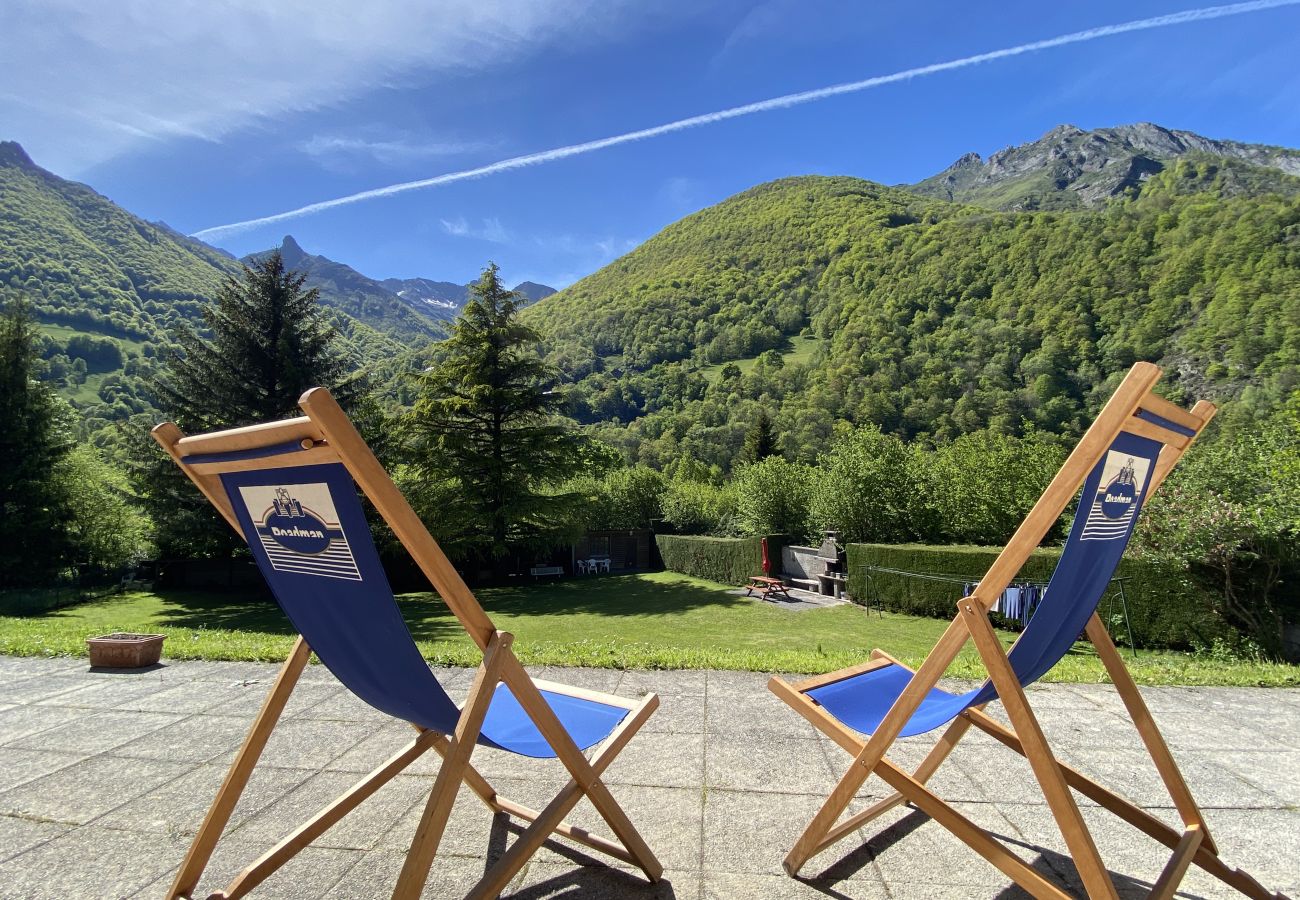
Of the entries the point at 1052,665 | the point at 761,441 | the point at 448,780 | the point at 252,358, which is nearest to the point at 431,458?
the point at 252,358

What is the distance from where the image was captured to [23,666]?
4.79 m

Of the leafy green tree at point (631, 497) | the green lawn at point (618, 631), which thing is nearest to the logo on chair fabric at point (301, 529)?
the green lawn at point (618, 631)

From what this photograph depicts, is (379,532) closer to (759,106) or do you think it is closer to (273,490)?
(273,490)

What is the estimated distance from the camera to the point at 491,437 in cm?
2022

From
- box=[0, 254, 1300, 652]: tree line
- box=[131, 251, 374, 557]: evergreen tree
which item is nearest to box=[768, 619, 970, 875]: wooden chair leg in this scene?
box=[0, 254, 1300, 652]: tree line

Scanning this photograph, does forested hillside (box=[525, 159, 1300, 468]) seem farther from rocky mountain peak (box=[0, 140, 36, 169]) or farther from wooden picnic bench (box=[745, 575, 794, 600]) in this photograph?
rocky mountain peak (box=[0, 140, 36, 169])

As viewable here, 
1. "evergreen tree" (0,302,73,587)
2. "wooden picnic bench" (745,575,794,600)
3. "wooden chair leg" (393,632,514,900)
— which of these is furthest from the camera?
"wooden picnic bench" (745,575,794,600)

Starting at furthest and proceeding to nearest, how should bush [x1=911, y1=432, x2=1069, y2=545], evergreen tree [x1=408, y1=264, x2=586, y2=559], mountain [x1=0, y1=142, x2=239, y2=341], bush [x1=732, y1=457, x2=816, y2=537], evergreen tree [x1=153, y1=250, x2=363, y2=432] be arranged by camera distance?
mountain [x1=0, y1=142, x2=239, y2=341]
bush [x1=732, y1=457, x2=816, y2=537]
evergreen tree [x1=408, y1=264, x2=586, y2=559]
evergreen tree [x1=153, y1=250, x2=363, y2=432]
bush [x1=911, y1=432, x2=1069, y2=545]

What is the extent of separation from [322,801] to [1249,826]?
3535 mm

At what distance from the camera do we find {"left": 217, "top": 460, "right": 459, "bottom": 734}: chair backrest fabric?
1.50 metres

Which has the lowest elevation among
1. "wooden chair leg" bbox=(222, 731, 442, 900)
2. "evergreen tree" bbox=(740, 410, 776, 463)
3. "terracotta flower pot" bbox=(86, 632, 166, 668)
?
"terracotta flower pot" bbox=(86, 632, 166, 668)

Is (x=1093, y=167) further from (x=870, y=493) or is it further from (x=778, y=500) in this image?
(x=870, y=493)

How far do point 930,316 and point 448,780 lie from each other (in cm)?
8099

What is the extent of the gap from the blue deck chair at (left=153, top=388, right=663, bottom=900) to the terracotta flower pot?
376 cm
